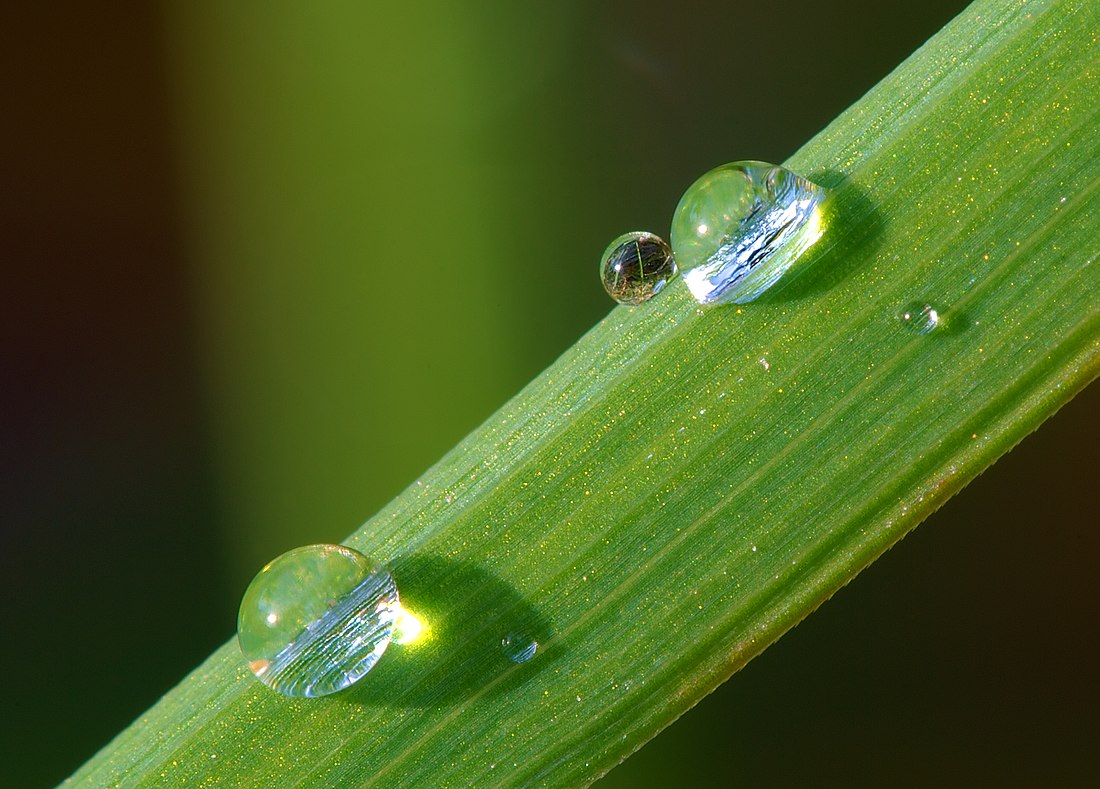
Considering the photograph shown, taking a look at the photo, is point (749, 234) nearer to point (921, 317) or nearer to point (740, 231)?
point (740, 231)

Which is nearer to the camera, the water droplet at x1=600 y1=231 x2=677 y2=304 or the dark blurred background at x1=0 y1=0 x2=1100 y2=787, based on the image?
the water droplet at x1=600 y1=231 x2=677 y2=304

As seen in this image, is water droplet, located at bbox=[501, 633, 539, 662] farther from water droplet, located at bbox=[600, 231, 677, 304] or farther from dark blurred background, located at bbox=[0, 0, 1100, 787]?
dark blurred background, located at bbox=[0, 0, 1100, 787]

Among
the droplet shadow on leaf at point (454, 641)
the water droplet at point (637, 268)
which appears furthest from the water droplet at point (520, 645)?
the water droplet at point (637, 268)

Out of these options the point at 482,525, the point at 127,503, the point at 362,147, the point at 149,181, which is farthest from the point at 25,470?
the point at 482,525

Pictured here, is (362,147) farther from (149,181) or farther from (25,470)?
(25,470)

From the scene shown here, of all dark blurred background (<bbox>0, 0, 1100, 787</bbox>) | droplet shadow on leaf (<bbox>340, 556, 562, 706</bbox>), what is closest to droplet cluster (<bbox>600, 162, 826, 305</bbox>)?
droplet shadow on leaf (<bbox>340, 556, 562, 706</bbox>)

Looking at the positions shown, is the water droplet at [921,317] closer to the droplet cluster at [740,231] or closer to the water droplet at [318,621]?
the droplet cluster at [740,231]

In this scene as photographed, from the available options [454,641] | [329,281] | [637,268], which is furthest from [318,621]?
[329,281]
